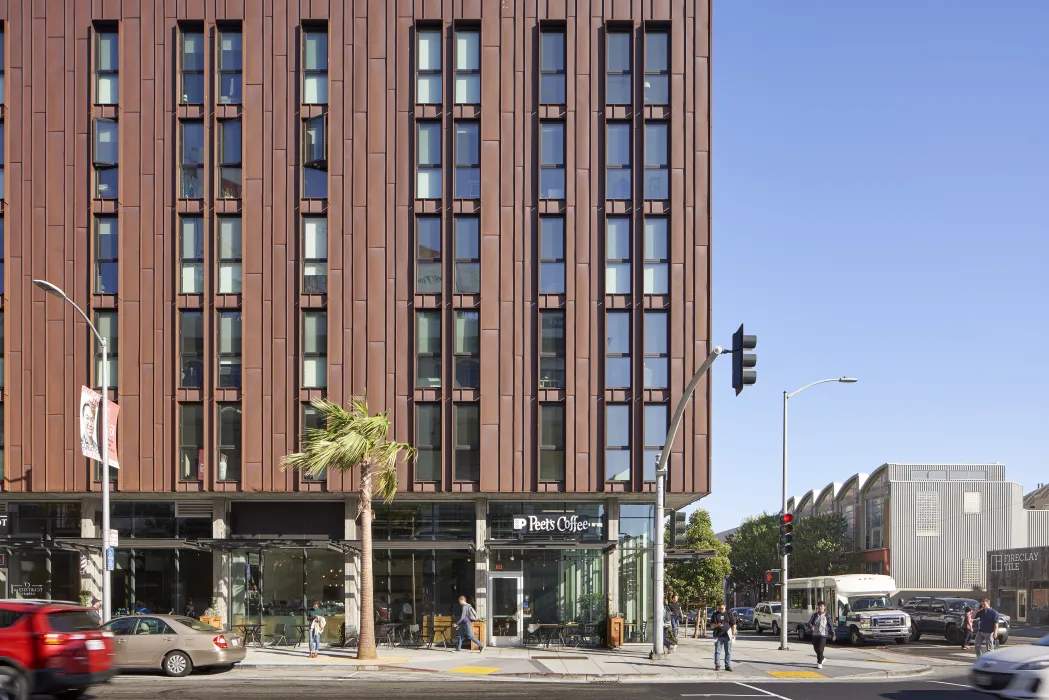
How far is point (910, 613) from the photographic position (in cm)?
4709

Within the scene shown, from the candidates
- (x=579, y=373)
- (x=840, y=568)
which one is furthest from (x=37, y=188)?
(x=840, y=568)

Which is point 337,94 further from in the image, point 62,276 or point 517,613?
point 517,613

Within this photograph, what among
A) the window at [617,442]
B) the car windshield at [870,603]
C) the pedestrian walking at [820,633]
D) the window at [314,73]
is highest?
the window at [314,73]

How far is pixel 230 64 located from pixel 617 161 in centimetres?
1378

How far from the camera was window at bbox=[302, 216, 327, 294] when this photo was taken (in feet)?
118

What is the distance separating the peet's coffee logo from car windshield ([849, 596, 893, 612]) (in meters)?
14.8

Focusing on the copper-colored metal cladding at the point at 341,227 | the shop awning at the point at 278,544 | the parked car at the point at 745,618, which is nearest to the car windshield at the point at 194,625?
the shop awning at the point at 278,544

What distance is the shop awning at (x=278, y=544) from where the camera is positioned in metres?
34.2

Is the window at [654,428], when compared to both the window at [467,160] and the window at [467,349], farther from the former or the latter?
the window at [467,160]

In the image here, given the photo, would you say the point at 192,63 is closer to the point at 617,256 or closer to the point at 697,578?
the point at 617,256

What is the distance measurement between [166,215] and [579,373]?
14950 mm

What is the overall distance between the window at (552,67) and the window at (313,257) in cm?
887

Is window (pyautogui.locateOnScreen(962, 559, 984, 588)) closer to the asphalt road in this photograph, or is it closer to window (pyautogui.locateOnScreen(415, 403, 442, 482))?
window (pyautogui.locateOnScreen(415, 403, 442, 482))

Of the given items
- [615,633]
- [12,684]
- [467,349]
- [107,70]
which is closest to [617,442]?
[467,349]
